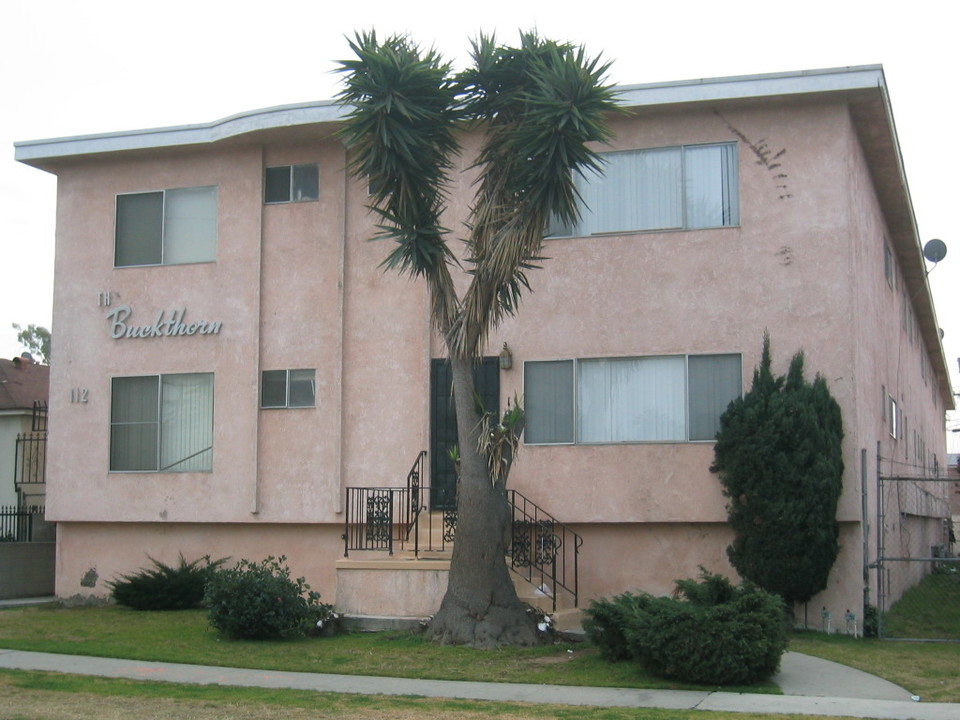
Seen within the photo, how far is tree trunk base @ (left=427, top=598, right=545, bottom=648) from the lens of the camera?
13.1 metres

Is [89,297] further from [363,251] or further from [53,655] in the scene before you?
[53,655]

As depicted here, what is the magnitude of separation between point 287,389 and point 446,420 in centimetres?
256

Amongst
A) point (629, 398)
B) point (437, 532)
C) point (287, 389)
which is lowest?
point (437, 532)

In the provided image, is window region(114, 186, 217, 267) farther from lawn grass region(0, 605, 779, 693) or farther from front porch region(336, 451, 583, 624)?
lawn grass region(0, 605, 779, 693)

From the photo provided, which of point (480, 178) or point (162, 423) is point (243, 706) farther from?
point (162, 423)

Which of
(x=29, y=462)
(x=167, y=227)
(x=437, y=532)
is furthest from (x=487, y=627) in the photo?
(x=29, y=462)

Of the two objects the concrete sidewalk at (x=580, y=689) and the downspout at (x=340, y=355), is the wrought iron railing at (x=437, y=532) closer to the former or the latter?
the downspout at (x=340, y=355)

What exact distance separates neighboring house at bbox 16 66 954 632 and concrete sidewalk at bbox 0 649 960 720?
10.2 ft

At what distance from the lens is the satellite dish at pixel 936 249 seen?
22.4m

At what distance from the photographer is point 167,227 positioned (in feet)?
60.7

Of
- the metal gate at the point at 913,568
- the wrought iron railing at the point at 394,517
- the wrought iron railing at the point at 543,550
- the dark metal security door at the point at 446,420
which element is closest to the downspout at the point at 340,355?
the wrought iron railing at the point at 394,517

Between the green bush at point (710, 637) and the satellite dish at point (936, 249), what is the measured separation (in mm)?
12922

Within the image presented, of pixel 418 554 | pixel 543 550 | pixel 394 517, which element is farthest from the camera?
pixel 394 517

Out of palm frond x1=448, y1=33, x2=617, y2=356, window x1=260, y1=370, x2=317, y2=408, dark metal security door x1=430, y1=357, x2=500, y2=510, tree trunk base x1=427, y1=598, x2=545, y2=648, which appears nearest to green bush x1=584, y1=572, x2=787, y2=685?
tree trunk base x1=427, y1=598, x2=545, y2=648
